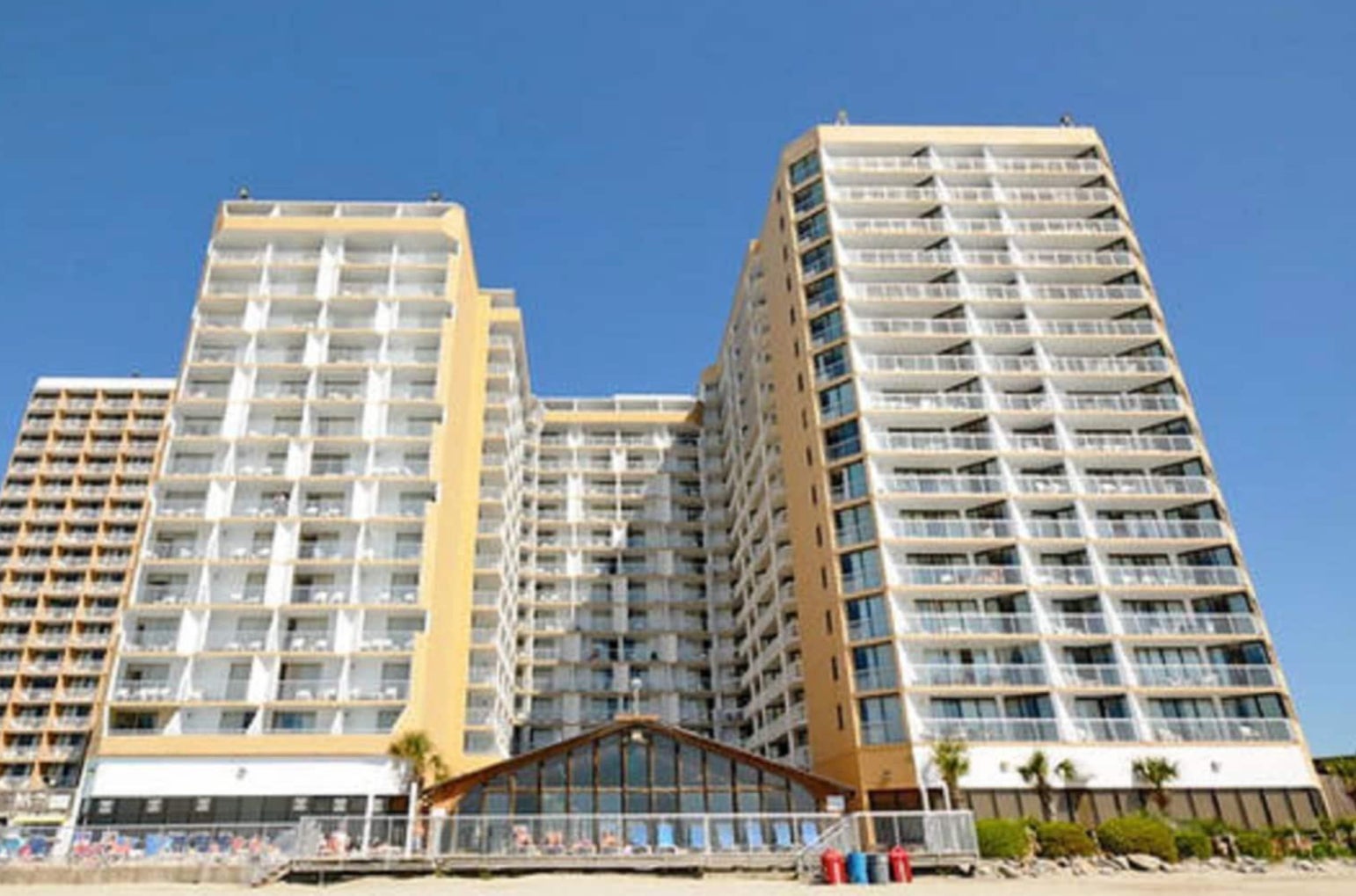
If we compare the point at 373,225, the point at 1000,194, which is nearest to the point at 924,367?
the point at 1000,194

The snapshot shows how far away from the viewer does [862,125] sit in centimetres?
5841

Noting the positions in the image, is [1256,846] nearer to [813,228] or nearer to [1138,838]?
[1138,838]

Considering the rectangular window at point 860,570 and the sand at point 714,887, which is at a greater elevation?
the rectangular window at point 860,570

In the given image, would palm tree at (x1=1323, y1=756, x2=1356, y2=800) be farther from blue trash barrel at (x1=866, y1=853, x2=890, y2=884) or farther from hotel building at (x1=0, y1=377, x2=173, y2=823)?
hotel building at (x1=0, y1=377, x2=173, y2=823)

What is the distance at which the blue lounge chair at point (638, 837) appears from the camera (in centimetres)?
3006

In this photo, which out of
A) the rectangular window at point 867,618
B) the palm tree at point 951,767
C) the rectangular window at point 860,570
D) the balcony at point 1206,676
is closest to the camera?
the palm tree at point 951,767

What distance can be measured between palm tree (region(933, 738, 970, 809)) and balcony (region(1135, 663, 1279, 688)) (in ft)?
36.1

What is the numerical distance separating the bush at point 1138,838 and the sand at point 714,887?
12.1ft

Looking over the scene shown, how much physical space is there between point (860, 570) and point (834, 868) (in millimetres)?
21253

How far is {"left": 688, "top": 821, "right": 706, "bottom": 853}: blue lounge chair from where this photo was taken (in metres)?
29.8

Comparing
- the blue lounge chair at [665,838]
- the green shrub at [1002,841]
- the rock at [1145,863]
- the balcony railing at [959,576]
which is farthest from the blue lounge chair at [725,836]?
the balcony railing at [959,576]

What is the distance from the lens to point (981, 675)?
43.3 meters

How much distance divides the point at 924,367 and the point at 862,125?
1751cm

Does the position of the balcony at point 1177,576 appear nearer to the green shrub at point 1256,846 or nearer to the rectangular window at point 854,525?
the rectangular window at point 854,525
